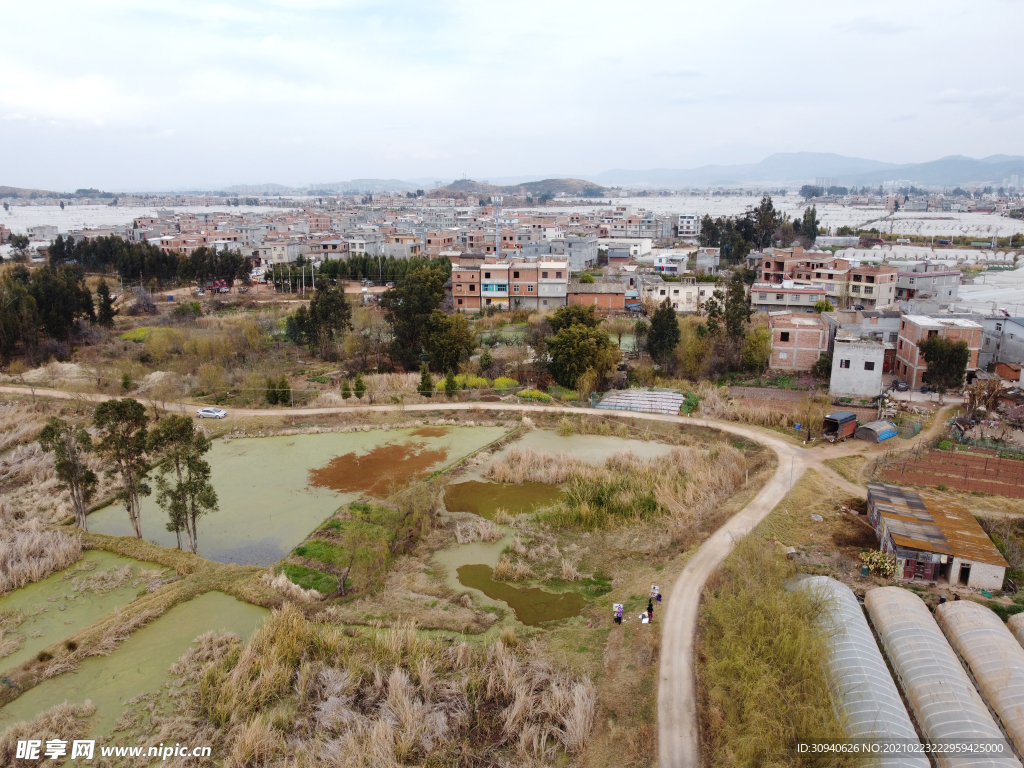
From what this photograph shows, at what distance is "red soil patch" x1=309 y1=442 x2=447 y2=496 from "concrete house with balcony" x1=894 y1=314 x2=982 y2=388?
13.7 m

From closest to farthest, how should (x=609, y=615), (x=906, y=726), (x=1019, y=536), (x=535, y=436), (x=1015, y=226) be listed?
(x=906, y=726) < (x=609, y=615) < (x=1019, y=536) < (x=535, y=436) < (x=1015, y=226)

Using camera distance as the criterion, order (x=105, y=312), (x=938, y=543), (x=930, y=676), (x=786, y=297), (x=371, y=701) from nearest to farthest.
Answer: (x=930, y=676) < (x=371, y=701) < (x=938, y=543) < (x=105, y=312) < (x=786, y=297)

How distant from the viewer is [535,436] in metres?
17.2

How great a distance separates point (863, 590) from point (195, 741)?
8.89m

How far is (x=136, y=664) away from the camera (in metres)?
8.41

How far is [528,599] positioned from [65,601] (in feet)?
22.4

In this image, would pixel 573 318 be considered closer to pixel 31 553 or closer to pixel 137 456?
pixel 137 456

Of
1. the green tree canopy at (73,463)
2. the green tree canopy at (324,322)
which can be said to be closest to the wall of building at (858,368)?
the green tree canopy at (324,322)

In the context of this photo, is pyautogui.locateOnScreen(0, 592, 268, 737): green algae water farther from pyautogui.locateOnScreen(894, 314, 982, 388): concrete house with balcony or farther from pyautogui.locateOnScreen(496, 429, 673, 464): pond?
pyautogui.locateOnScreen(894, 314, 982, 388): concrete house with balcony

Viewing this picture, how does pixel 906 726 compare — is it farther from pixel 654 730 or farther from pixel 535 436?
pixel 535 436

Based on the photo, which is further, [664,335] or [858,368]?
[664,335]

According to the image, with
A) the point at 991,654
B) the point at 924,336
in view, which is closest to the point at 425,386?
the point at 924,336

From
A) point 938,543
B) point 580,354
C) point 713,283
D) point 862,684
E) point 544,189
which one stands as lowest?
point 862,684

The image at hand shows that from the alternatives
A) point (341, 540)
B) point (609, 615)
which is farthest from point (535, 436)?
point (609, 615)
